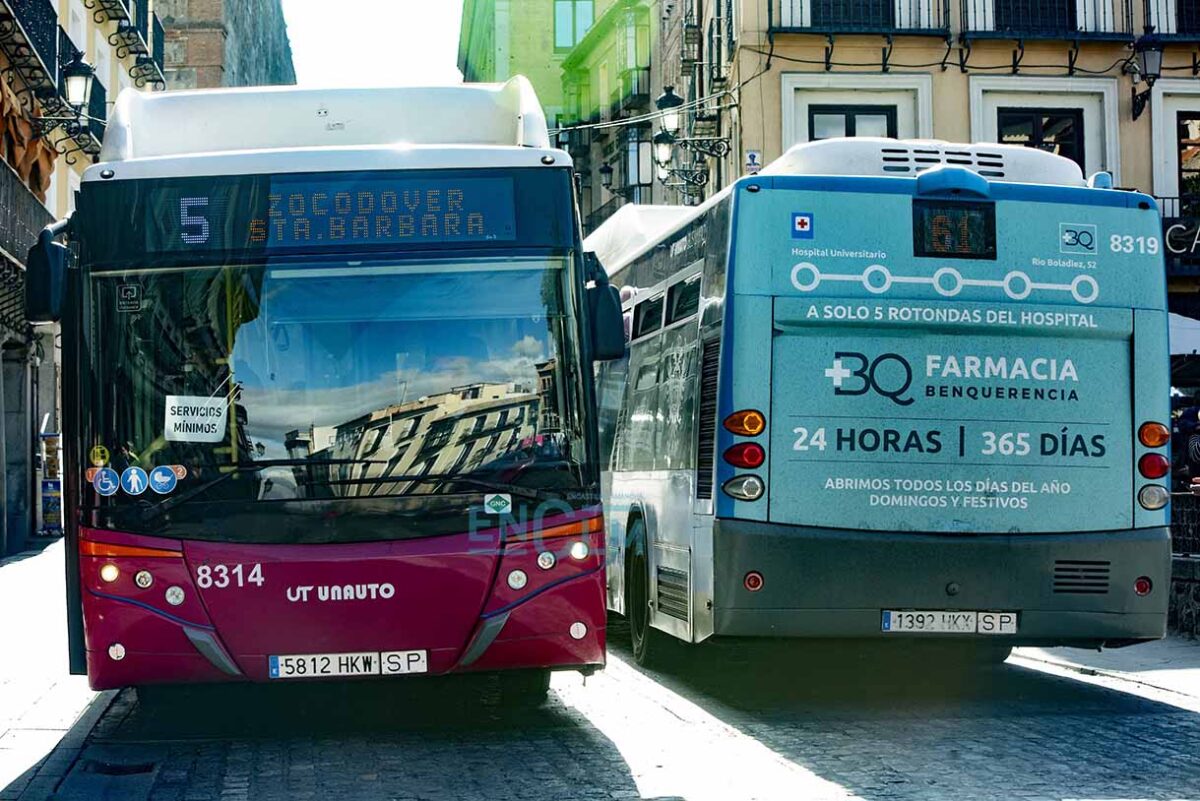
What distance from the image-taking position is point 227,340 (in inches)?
345

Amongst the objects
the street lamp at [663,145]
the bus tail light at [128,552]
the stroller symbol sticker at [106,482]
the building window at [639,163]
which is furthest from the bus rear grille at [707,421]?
the building window at [639,163]

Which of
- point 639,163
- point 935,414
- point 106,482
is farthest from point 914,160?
point 639,163

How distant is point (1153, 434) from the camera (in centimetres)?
1005

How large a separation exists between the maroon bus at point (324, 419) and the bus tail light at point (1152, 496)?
10.2 feet

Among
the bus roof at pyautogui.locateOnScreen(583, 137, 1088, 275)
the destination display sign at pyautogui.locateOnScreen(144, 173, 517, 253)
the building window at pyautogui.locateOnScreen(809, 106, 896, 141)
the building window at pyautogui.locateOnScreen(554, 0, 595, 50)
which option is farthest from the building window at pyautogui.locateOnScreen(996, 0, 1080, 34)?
the building window at pyautogui.locateOnScreen(554, 0, 595, 50)

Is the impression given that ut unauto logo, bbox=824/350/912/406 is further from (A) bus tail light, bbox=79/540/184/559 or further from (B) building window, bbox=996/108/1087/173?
(B) building window, bbox=996/108/1087/173

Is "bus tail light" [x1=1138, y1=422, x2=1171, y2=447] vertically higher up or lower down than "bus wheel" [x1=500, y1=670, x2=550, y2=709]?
higher up

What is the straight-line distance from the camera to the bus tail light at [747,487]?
9.74 m

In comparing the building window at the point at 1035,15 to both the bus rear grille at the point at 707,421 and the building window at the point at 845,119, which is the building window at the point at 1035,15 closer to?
the building window at the point at 845,119

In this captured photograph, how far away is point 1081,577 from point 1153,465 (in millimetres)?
739

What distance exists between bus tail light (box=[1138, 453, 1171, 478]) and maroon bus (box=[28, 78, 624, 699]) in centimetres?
308

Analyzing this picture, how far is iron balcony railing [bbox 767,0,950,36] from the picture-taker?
27906 millimetres

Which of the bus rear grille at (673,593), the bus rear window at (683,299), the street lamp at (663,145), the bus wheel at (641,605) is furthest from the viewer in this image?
the street lamp at (663,145)

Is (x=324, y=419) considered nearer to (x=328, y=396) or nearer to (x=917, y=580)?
(x=328, y=396)
